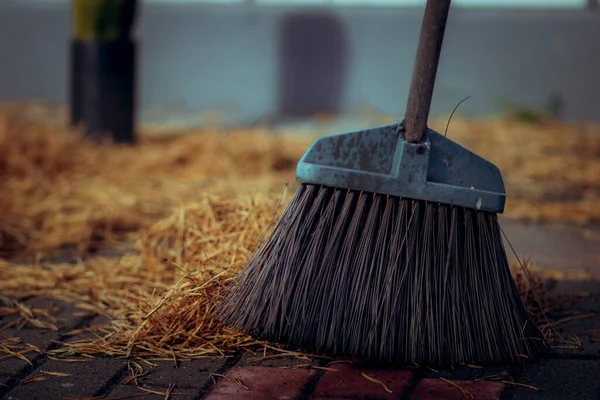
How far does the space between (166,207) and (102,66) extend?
1.49 metres

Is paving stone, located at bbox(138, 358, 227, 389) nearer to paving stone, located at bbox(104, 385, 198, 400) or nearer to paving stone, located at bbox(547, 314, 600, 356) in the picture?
paving stone, located at bbox(104, 385, 198, 400)

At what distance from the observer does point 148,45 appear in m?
6.34

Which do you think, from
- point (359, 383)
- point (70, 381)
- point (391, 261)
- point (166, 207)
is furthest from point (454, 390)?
point (166, 207)

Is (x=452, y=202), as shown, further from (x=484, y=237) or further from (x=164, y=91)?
(x=164, y=91)

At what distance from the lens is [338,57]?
6227 millimetres

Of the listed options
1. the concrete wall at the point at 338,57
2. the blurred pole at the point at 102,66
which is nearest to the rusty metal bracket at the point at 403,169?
the blurred pole at the point at 102,66

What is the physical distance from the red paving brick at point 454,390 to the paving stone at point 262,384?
25 cm

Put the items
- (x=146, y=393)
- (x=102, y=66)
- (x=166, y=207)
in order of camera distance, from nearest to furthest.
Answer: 1. (x=146, y=393)
2. (x=166, y=207)
3. (x=102, y=66)

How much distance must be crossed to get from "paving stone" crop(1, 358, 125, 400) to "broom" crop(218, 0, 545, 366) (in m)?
0.32

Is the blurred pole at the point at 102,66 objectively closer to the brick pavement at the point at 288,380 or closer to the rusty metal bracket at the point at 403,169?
the brick pavement at the point at 288,380

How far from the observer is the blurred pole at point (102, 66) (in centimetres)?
475

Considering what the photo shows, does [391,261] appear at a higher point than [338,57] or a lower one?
lower

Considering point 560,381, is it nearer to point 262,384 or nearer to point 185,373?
point 262,384

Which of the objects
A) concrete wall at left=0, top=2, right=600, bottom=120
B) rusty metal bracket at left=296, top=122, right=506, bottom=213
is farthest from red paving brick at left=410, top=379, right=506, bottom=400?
concrete wall at left=0, top=2, right=600, bottom=120
